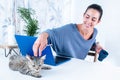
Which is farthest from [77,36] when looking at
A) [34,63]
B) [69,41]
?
[34,63]

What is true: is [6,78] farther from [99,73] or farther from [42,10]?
[42,10]

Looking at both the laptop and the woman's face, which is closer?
the laptop

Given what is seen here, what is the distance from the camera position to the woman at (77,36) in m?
1.63

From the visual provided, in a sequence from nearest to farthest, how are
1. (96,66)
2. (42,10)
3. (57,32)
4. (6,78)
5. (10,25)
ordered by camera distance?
1. (6,78)
2. (96,66)
3. (57,32)
4. (10,25)
5. (42,10)

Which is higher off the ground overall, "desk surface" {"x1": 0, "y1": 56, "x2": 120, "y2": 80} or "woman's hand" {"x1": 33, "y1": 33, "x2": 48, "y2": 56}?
"woman's hand" {"x1": 33, "y1": 33, "x2": 48, "y2": 56}

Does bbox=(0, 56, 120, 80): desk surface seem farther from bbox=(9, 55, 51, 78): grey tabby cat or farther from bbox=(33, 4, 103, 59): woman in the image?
bbox=(33, 4, 103, 59): woman

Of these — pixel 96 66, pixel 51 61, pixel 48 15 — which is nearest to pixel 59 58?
pixel 51 61

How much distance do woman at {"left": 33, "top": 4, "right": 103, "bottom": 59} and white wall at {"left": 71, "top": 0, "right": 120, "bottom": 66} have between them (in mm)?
928

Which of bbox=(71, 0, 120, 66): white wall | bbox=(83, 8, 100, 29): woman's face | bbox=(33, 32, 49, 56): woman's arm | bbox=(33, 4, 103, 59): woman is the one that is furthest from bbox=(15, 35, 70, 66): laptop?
bbox=(71, 0, 120, 66): white wall

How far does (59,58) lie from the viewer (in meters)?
1.43

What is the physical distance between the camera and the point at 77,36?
1.70m

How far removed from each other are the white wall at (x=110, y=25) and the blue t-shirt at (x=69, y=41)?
3.08 feet

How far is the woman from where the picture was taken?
64.3 inches

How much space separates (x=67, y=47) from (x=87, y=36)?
22cm
